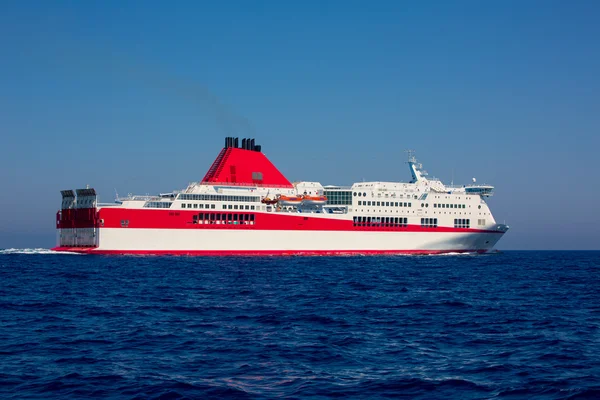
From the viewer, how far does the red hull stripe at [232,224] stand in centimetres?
5644

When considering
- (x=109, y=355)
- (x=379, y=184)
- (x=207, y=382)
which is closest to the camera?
(x=207, y=382)

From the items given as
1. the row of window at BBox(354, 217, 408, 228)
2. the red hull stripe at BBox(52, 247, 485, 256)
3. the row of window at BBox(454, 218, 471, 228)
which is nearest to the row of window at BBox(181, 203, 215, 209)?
the red hull stripe at BBox(52, 247, 485, 256)

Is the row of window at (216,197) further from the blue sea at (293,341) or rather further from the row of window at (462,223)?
the blue sea at (293,341)

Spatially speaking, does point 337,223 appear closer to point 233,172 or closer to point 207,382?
point 233,172

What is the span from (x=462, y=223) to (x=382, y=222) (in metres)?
9.13

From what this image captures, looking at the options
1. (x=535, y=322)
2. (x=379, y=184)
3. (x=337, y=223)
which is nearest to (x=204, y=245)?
(x=337, y=223)

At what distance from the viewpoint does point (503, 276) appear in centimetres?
3919

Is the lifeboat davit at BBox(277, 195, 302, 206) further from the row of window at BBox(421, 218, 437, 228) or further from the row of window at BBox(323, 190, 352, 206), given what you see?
the row of window at BBox(421, 218, 437, 228)

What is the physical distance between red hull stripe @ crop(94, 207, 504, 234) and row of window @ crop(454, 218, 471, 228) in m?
0.61

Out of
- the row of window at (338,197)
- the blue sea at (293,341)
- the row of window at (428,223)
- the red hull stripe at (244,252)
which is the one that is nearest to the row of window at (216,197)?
the red hull stripe at (244,252)

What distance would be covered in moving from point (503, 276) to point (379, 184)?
90.3 ft

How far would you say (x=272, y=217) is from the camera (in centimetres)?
5981

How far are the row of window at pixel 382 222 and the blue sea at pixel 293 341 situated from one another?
106ft

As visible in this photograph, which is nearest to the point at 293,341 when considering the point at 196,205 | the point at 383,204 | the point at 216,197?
the point at 196,205
